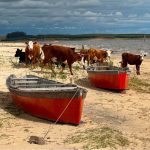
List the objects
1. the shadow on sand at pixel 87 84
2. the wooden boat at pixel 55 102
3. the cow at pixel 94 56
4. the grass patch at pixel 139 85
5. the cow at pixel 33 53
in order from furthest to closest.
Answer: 1. the cow at pixel 94 56
2. the cow at pixel 33 53
3. the grass patch at pixel 139 85
4. the shadow on sand at pixel 87 84
5. the wooden boat at pixel 55 102

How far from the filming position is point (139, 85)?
69.5 feet

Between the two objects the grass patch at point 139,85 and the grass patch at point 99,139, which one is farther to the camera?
the grass patch at point 139,85

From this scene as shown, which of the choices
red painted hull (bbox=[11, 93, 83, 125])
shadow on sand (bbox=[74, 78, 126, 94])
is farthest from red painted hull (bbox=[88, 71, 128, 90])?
red painted hull (bbox=[11, 93, 83, 125])

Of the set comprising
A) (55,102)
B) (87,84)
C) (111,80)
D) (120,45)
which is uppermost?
(55,102)

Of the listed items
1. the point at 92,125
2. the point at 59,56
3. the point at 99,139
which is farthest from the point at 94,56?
the point at 99,139

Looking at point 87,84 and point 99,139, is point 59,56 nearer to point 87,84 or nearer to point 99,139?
point 87,84

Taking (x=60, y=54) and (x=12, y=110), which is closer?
(x=12, y=110)

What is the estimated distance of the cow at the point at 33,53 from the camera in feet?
77.2

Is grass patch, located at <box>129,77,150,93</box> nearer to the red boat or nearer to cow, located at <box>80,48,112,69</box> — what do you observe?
the red boat

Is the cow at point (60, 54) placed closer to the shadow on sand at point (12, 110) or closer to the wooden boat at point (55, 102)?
the shadow on sand at point (12, 110)

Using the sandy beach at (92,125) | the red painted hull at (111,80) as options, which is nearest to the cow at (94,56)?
the red painted hull at (111,80)

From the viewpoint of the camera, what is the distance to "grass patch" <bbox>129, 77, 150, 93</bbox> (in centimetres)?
1987

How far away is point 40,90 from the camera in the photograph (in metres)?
12.3

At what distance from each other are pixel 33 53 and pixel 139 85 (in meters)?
6.03
